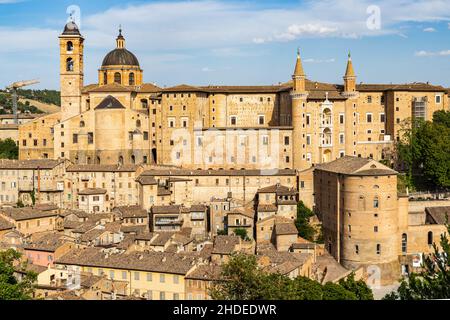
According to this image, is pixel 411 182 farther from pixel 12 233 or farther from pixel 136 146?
pixel 12 233

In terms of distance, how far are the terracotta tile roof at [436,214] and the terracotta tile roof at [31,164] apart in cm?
1932

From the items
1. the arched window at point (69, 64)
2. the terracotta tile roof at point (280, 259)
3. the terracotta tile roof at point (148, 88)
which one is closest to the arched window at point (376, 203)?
the terracotta tile roof at point (280, 259)

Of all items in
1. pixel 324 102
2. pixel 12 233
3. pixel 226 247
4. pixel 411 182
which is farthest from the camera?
pixel 324 102

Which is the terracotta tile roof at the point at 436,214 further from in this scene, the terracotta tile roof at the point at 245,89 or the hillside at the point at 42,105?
the hillside at the point at 42,105

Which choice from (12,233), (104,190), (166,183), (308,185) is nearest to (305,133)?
(308,185)

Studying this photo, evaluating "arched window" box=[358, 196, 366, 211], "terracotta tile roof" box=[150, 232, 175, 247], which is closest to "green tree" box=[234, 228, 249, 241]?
"terracotta tile roof" box=[150, 232, 175, 247]

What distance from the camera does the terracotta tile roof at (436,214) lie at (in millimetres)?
28984

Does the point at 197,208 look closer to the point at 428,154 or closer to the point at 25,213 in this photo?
the point at 25,213

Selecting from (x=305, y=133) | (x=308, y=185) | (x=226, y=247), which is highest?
(x=305, y=133)

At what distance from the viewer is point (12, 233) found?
26.1 meters

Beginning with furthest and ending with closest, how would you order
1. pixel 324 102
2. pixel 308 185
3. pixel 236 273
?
pixel 324 102 → pixel 308 185 → pixel 236 273

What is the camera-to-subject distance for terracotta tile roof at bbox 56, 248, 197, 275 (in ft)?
70.2

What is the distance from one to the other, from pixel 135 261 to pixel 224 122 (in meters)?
18.5

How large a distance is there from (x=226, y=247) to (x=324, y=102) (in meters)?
15.6
